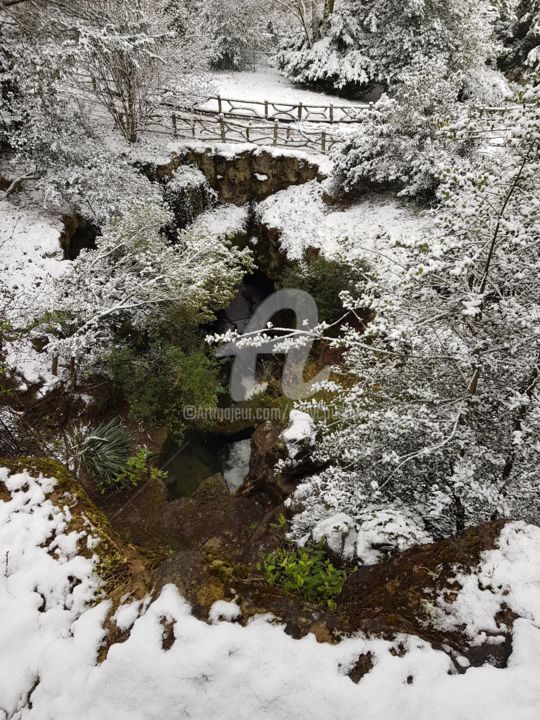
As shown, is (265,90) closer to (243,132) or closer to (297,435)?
(243,132)

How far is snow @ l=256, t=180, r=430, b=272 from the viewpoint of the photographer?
459 inches

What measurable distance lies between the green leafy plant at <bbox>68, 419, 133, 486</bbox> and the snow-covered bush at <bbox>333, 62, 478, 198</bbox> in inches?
366

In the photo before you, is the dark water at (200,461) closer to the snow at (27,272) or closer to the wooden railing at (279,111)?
the snow at (27,272)

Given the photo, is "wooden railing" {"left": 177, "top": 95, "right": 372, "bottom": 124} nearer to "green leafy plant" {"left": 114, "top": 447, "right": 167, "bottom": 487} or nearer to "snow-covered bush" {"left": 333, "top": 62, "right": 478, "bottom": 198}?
"snow-covered bush" {"left": 333, "top": 62, "right": 478, "bottom": 198}

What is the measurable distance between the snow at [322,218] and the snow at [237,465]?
5.69 m

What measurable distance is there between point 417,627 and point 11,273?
421 inches

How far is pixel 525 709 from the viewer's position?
1.68 metres

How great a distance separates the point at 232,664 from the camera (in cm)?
192

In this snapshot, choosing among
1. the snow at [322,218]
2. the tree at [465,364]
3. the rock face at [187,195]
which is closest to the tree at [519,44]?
the snow at [322,218]

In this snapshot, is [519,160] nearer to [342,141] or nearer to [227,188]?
[342,141]

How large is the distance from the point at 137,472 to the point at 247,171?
37.9ft

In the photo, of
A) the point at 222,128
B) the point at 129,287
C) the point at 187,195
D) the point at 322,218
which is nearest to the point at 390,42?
the point at 222,128

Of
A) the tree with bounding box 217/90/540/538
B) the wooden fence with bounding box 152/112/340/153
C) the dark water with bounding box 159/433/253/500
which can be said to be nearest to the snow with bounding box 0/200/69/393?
the dark water with bounding box 159/433/253/500

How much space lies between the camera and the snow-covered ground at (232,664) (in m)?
1.78
